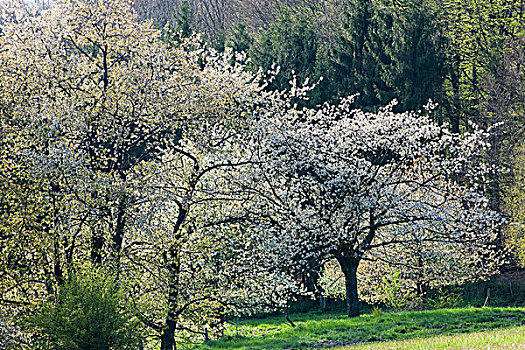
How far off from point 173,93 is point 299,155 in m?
4.14

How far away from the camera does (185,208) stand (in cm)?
1420

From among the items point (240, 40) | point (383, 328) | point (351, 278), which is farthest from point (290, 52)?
point (383, 328)

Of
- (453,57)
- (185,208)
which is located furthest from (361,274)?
(453,57)

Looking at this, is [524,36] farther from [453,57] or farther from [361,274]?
[361,274]

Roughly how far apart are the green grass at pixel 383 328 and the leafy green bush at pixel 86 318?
5.07m

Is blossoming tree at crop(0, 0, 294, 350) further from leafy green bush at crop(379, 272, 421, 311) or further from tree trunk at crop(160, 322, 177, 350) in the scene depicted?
leafy green bush at crop(379, 272, 421, 311)

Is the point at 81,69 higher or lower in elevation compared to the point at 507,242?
higher

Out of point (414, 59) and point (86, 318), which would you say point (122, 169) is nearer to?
point (86, 318)

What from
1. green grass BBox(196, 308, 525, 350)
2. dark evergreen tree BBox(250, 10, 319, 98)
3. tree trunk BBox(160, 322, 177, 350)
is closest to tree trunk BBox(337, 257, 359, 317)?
green grass BBox(196, 308, 525, 350)

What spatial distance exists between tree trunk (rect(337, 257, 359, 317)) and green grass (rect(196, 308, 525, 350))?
867mm

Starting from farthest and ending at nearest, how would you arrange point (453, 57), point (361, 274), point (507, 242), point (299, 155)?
point (453, 57) → point (507, 242) → point (361, 274) → point (299, 155)

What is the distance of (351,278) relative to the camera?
688 inches

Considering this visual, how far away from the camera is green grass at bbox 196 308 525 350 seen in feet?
47.3

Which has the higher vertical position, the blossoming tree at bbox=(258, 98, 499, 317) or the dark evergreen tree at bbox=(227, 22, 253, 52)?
the dark evergreen tree at bbox=(227, 22, 253, 52)
